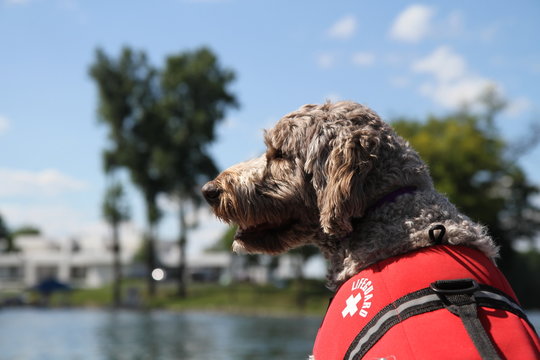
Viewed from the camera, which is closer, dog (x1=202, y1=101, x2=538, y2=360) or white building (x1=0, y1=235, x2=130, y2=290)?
dog (x1=202, y1=101, x2=538, y2=360)

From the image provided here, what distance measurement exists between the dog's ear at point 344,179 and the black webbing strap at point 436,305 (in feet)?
1.46

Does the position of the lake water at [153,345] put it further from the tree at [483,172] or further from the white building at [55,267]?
the white building at [55,267]

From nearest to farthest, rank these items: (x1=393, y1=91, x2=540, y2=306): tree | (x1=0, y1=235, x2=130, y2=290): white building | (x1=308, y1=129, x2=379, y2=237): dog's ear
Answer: (x1=308, y1=129, x2=379, y2=237): dog's ear → (x1=393, y1=91, x2=540, y2=306): tree → (x1=0, y1=235, x2=130, y2=290): white building

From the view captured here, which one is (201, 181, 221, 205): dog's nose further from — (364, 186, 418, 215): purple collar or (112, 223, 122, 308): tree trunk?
(112, 223, 122, 308): tree trunk

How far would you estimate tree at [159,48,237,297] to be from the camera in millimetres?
51406

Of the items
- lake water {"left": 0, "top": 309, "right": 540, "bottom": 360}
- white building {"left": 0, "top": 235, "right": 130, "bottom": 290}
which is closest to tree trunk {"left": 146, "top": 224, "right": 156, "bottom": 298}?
lake water {"left": 0, "top": 309, "right": 540, "bottom": 360}

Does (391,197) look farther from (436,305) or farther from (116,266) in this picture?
(116,266)

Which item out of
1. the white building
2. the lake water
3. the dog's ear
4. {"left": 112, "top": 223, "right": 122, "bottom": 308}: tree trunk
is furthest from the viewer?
the white building

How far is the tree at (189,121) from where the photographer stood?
51.4 meters

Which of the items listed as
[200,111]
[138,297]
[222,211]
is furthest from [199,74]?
[222,211]

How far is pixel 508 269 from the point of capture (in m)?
48.0

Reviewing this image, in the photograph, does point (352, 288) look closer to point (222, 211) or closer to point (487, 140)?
point (222, 211)

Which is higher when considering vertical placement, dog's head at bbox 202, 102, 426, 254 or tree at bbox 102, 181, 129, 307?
tree at bbox 102, 181, 129, 307

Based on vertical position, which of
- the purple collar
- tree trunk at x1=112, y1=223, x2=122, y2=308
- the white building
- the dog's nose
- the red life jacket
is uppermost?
the white building
